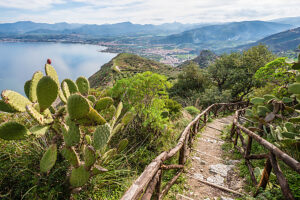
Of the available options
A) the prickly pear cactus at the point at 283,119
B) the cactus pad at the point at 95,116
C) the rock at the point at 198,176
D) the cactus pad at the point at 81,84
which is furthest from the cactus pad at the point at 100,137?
the prickly pear cactus at the point at 283,119

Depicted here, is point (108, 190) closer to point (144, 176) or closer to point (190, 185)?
point (144, 176)

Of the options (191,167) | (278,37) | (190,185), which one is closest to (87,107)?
(190,185)

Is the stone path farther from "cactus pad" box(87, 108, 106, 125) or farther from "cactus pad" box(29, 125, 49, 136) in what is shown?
"cactus pad" box(29, 125, 49, 136)

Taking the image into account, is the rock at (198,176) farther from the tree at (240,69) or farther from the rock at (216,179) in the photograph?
the tree at (240,69)

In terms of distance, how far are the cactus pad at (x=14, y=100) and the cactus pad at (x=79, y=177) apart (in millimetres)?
846

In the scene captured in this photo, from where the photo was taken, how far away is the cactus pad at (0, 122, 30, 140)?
5.49 ft

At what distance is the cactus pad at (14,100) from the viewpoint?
156 centimetres

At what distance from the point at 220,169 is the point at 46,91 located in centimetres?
295

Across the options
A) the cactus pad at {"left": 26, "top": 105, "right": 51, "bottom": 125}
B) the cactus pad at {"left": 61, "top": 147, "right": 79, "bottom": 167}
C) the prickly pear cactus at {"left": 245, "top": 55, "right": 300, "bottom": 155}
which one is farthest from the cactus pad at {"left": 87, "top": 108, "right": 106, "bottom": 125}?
the prickly pear cactus at {"left": 245, "top": 55, "right": 300, "bottom": 155}

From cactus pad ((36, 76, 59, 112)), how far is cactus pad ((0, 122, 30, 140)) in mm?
290

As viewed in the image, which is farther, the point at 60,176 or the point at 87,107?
the point at 60,176

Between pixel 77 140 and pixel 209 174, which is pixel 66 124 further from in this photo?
pixel 209 174

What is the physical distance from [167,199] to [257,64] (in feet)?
43.1

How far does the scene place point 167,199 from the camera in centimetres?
218
